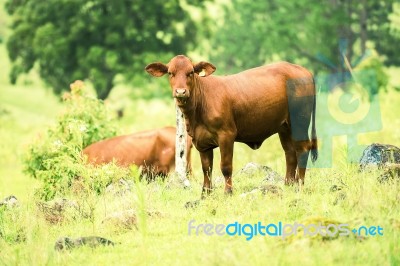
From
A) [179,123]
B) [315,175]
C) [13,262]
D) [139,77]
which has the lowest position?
[13,262]

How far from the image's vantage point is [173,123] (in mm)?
24203

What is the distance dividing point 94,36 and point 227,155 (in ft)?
69.0

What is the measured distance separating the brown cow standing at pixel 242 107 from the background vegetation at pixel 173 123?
505 millimetres

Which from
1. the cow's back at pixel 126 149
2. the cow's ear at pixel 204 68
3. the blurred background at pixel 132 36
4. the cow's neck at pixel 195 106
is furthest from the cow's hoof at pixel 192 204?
the blurred background at pixel 132 36

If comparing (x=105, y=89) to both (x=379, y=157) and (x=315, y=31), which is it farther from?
(x=379, y=157)

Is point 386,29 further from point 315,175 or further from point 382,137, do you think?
point 315,175

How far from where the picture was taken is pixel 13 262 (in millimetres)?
6574

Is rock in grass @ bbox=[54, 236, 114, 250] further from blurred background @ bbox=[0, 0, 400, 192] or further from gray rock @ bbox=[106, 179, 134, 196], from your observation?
blurred background @ bbox=[0, 0, 400, 192]

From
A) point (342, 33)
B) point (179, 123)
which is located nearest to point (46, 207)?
point (179, 123)

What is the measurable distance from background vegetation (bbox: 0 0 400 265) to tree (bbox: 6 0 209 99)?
0.06m

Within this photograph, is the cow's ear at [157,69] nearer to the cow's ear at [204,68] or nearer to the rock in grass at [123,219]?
the cow's ear at [204,68]

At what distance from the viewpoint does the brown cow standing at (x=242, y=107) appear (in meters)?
8.67

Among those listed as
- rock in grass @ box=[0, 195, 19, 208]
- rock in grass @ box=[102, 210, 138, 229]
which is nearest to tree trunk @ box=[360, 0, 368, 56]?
rock in grass @ box=[0, 195, 19, 208]

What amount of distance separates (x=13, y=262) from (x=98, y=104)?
8.02 meters
